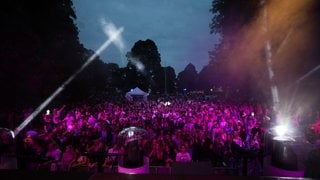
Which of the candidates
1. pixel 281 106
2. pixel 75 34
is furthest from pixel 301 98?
Answer: pixel 75 34

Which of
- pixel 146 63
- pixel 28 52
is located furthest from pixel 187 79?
pixel 28 52

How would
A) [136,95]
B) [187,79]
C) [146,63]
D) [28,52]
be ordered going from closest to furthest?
[28,52], [136,95], [146,63], [187,79]

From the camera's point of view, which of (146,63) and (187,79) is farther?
(187,79)

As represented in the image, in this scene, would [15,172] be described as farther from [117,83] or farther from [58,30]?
[117,83]

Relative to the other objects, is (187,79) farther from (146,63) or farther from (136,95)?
(136,95)

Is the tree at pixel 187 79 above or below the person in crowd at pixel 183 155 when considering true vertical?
above

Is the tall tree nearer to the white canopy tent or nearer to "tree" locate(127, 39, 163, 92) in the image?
the white canopy tent

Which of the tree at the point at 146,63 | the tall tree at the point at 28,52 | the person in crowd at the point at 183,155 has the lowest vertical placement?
the person in crowd at the point at 183,155

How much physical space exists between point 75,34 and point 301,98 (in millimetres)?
18469

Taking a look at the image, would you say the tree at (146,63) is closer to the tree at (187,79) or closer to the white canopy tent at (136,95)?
the tree at (187,79)

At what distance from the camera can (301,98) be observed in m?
25.7

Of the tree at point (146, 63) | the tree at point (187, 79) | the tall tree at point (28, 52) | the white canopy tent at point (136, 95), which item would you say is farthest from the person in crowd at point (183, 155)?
the tree at point (187, 79)

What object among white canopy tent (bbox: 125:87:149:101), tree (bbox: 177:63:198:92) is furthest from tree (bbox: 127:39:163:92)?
white canopy tent (bbox: 125:87:149:101)

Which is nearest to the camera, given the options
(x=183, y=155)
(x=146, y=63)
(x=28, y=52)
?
(x=183, y=155)
